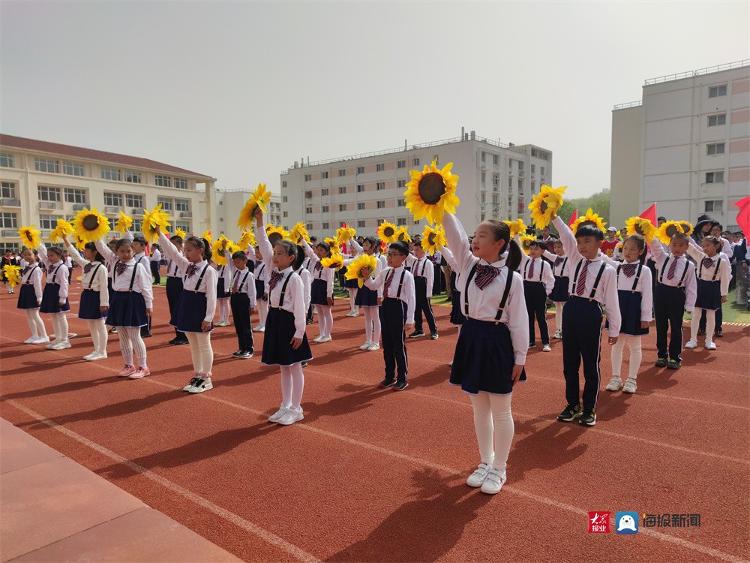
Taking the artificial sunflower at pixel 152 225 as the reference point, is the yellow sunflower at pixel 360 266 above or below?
Answer: below

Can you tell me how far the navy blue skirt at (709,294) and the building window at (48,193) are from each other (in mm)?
53923

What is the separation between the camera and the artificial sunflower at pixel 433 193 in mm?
3639

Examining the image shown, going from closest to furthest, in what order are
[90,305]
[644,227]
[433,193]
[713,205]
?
[433,193] → [644,227] → [90,305] → [713,205]

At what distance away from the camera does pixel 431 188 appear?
12.2ft

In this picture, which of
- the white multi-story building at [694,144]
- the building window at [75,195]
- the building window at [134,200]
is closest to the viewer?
the white multi-story building at [694,144]

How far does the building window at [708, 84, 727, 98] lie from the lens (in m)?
43.0

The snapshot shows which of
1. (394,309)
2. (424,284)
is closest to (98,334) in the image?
(394,309)

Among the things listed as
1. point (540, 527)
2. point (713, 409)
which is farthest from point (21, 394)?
point (713, 409)

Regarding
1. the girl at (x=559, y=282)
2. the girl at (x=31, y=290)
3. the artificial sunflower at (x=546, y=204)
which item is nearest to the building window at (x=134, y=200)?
the girl at (x=31, y=290)

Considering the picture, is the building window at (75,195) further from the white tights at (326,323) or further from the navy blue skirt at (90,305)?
the white tights at (326,323)

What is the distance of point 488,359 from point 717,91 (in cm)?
5306

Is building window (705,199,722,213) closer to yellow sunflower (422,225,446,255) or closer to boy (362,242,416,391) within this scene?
yellow sunflower (422,225,446,255)

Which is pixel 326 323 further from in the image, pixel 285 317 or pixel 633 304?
pixel 633 304

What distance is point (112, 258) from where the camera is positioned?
8.95m
